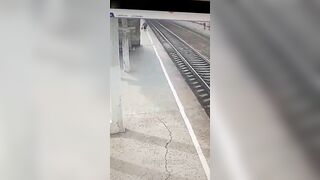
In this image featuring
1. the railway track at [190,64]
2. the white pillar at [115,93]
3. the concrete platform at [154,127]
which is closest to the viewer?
the concrete platform at [154,127]

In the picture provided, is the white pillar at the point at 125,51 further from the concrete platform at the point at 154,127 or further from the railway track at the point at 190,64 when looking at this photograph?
the railway track at the point at 190,64

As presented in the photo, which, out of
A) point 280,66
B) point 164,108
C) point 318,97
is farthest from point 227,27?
point 164,108

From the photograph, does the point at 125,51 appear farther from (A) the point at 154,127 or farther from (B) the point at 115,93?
(A) the point at 154,127

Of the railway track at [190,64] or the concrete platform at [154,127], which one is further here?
the railway track at [190,64]

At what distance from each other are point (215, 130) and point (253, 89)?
19cm

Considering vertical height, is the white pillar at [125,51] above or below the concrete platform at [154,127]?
above

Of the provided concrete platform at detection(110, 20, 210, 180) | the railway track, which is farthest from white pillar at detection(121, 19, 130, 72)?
the railway track

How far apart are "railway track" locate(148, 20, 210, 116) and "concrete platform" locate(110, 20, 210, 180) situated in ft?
0.29

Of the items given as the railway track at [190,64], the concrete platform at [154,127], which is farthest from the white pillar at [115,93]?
the railway track at [190,64]

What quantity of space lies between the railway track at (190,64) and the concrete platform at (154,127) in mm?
89

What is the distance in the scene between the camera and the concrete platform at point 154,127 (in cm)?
170

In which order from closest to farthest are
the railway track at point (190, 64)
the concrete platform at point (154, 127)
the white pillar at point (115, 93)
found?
1. the concrete platform at point (154, 127)
2. the white pillar at point (115, 93)
3. the railway track at point (190, 64)

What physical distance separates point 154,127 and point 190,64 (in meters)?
1.39

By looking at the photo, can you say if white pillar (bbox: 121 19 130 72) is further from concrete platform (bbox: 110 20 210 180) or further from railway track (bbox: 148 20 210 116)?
railway track (bbox: 148 20 210 116)
